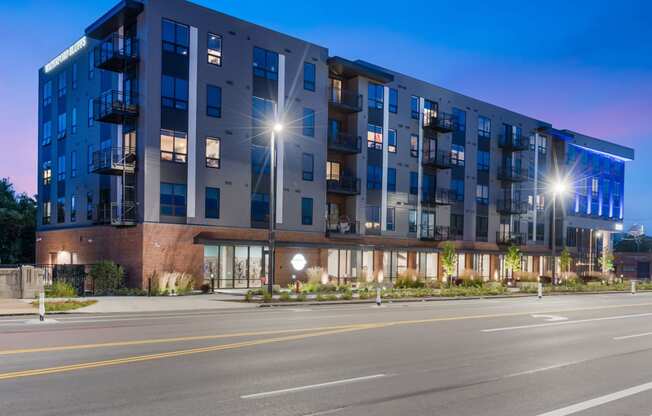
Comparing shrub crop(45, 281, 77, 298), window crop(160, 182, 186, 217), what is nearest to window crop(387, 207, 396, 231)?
window crop(160, 182, 186, 217)

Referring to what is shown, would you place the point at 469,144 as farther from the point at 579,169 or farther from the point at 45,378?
the point at 45,378

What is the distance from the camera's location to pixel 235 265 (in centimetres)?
3747

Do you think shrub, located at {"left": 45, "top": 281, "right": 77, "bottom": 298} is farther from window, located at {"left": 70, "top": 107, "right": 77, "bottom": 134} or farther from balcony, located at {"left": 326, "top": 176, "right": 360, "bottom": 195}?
balcony, located at {"left": 326, "top": 176, "right": 360, "bottom": 195}

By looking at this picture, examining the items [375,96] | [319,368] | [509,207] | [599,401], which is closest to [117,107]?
[375,96]

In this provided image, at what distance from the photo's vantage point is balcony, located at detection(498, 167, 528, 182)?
58.6 metres

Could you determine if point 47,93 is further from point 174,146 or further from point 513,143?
point 513,143

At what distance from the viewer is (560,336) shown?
51.1 ft

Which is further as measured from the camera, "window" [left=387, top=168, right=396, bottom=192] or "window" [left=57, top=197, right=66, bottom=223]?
"window" [left=387, top=168, right=396, bottom=192]

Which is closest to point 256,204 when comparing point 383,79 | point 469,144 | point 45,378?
point 383,79

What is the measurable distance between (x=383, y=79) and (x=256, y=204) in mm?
16052

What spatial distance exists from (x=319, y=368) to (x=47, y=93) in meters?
45.0

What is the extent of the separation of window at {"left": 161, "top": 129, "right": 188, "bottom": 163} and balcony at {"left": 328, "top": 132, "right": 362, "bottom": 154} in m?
12.0

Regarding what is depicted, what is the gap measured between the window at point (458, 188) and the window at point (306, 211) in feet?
58.8

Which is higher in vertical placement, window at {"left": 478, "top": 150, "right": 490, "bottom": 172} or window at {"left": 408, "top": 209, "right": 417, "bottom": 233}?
window at {"left": 478, "top": 150, "right": 490, "bottom": 172}
